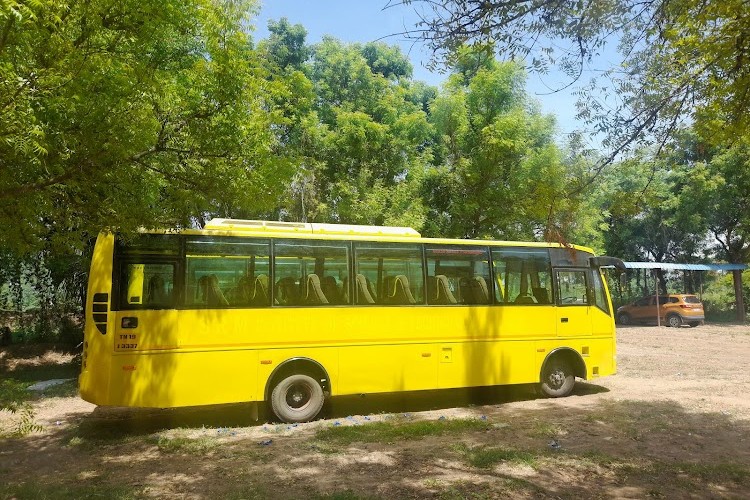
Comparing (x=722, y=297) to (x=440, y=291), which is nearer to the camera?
(x=440, y=291)

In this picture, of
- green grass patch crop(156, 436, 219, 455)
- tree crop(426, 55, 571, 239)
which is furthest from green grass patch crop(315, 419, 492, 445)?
tree crop(426, 55, 571, 239)

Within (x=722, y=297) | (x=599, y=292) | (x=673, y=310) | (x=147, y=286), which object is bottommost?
(x=673, y=310)

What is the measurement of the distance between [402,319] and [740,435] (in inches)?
194

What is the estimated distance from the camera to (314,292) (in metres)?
8.65

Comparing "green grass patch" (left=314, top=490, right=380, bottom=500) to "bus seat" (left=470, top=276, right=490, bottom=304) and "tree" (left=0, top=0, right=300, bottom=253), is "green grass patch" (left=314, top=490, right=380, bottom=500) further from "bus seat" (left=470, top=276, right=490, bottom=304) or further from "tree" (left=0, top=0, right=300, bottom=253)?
"bus seat" (left=470, top=276, right=490, bottom=304)

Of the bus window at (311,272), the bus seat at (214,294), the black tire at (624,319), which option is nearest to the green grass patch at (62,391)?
the bus seat at (214,294)

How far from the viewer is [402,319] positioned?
30.0 feet

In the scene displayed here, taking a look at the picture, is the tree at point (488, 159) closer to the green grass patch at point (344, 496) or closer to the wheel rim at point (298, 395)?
the wheel rim at point (298, 395)

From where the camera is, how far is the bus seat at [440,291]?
9.38 meters

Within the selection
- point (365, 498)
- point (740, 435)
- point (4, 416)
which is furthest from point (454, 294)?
point (4, 416)

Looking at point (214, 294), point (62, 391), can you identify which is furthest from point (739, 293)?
point (62, 391)

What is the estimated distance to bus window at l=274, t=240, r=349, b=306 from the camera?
8516 mm

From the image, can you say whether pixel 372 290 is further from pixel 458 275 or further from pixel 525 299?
pixel 525 299

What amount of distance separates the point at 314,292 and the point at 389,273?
135 centimetres
